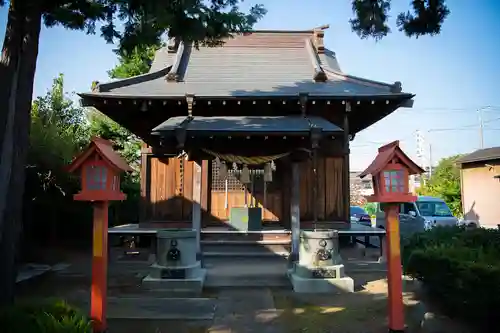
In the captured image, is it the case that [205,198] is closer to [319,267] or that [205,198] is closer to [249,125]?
[249,125]

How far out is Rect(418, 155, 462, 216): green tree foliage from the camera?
93.6 ft

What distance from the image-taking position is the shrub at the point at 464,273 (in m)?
4.31

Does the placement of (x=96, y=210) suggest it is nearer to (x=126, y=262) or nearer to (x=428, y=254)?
Result: (x=428, y=254)

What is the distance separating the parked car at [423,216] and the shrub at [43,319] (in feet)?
49.4

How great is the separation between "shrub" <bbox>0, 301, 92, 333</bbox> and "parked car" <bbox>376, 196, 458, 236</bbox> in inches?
592

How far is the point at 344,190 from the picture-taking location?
10914 mm

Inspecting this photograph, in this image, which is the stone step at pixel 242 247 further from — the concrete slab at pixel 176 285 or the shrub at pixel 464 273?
the shrub at pixel 464 273

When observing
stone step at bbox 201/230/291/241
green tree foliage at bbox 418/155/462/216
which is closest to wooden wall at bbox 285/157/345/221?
stone step at bbox 201/230/291/241

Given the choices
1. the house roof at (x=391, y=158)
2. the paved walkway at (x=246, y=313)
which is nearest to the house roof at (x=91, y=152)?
the paved walkway at (x=246, y=313)

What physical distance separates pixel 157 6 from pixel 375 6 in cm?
423

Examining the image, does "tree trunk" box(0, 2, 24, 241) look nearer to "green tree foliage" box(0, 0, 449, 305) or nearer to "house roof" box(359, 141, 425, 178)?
"green tree foliage" box(0, 0, 449, 305)

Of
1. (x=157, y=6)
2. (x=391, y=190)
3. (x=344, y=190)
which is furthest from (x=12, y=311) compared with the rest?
(x=344, y=190)

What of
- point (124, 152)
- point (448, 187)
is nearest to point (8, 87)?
point (124, 152)

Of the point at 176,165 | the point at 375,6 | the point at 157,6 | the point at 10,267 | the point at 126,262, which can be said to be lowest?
the point at 126,262
